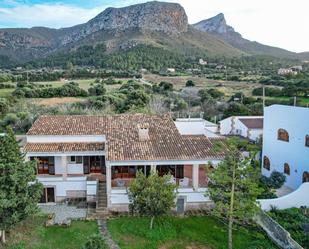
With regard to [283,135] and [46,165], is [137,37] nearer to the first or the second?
[283,135]

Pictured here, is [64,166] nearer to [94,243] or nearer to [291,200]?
[94,243]

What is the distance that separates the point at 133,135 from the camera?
27.1 m

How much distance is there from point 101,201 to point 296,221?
40.7 ft

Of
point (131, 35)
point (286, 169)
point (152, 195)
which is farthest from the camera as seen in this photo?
point (131, 35)

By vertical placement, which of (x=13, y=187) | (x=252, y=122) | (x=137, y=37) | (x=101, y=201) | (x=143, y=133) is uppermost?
(x=137, y=37)

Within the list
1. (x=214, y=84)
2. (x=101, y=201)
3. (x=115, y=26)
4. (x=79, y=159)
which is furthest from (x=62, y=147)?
(x=115, y=26)

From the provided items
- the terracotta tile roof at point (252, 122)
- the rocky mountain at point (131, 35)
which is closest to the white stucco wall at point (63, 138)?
the terracotta tile roof at point (252, 122)

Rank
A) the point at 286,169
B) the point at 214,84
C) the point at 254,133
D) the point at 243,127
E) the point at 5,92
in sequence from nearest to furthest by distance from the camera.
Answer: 1. the point at 286,169
2. the point at 254,133
3. the point at 243,127
4. the point at 5,92
5. the point at 214,84

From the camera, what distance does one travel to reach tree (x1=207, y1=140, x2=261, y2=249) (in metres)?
18.6

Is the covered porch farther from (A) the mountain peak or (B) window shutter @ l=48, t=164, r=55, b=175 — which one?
(A) the mountain peak

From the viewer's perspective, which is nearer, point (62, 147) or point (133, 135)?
point (62, 147)

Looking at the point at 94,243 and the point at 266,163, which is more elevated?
the point at 94,243

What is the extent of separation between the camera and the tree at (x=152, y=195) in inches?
795

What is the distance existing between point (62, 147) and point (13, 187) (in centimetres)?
763
